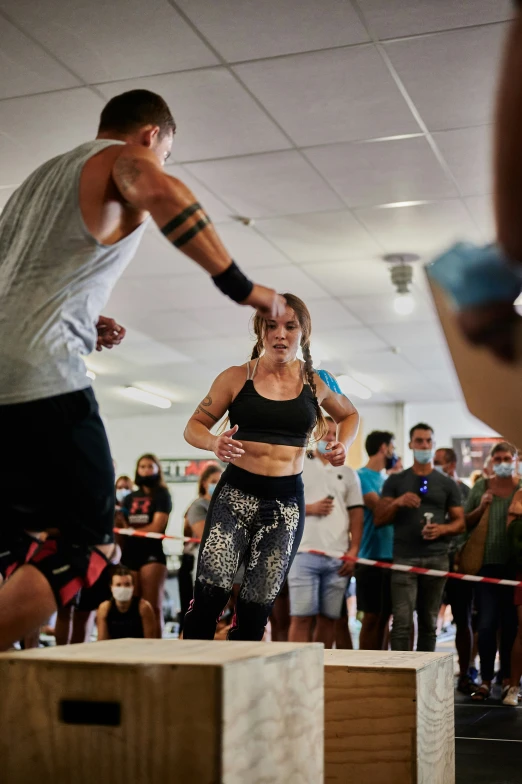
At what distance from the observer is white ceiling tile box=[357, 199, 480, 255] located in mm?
6723

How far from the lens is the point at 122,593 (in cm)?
651

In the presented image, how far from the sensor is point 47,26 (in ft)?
14.2

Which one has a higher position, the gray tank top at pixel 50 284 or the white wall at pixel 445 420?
the white wall at pixel 445 420

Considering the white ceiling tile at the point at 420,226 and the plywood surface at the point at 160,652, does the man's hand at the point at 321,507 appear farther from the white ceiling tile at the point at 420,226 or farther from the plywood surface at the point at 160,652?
the plywood surface at the point at 160,652

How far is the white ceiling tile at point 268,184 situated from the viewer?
5.87 meters

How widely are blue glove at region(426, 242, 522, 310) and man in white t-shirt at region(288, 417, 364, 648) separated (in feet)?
14.8

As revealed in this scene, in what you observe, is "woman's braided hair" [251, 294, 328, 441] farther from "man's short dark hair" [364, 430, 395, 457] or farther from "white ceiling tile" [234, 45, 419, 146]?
"man's short dark hair" [364, 430, 395, 457]

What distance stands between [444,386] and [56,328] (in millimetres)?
12464

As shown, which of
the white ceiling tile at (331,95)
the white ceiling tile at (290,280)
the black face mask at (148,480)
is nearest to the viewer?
the white ceiling tile at (331,95)

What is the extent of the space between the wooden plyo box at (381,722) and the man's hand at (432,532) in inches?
133

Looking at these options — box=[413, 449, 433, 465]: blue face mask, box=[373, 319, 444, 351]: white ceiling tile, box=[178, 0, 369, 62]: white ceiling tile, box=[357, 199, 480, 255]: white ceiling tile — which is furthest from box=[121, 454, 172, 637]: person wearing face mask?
box=[178, 0, 369, 62]: white ceiling tile

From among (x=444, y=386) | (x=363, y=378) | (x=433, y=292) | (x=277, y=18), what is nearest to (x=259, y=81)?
(x=277, y=18)

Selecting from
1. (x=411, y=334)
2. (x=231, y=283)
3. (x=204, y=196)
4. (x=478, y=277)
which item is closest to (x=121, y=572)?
(x=204, y=196)

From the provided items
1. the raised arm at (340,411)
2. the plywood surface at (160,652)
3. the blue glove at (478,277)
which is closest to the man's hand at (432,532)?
the raised arm at (340,411)
